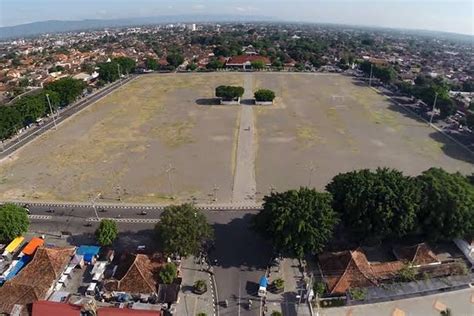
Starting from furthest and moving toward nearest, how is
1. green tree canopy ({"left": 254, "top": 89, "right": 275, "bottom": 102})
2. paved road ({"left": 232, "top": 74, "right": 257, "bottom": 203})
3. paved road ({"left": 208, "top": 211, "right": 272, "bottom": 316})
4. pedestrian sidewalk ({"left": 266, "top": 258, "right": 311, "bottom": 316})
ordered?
green tree canopy ({"left": 254, "top": 89, "right": 275, "bottom": 102})
paved road ({"left": 232, "top": 74, "right": 257, "bottom": 203})
paved road ({"left": 208, "top": 211, "right": 272, "bottom": 316})
pedestrian sidewalk ({"left": 266, "top": 258, "right": 311, "bottom": 316})

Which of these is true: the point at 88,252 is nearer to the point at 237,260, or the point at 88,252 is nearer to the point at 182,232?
the point at 182,232

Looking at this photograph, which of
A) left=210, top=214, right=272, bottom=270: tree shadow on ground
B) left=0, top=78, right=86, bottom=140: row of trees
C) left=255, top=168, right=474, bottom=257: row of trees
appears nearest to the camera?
left=255, top=168, right=474, bottom=257: row of trees

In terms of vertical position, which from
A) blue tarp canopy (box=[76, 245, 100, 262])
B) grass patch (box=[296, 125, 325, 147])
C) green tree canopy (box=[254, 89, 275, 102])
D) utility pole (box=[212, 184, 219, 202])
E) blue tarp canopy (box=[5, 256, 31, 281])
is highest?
green tree canopy (box=[254, 89, 275, 102])

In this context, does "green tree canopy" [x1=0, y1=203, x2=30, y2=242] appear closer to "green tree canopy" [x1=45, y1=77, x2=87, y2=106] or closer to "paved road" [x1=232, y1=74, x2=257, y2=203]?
"paved road" [x1=232, y1=74, x2=257, y2=203]

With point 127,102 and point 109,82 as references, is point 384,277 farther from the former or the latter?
point 109,82

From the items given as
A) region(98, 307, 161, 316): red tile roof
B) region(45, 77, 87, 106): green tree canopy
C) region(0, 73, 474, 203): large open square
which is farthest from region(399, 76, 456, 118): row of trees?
region(45, 77, 87, 106): green tree canopy

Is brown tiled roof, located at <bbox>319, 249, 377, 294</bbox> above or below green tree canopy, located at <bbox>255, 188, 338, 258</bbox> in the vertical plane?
below

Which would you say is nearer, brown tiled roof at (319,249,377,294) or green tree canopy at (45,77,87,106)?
brown tiled roof at (319,249,377,294)
